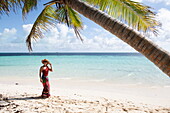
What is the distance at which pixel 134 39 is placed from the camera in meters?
2.26

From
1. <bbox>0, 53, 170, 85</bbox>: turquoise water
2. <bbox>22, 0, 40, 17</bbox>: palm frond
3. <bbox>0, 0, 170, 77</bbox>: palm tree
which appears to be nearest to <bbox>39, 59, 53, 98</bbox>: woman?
<bbox>22, 0, 40, 17</bbox>: palm frond

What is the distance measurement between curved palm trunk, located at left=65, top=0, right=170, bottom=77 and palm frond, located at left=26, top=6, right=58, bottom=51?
7.94ft

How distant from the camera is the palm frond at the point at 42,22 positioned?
5.19 metres

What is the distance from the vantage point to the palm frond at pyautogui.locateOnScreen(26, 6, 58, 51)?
5188 mm

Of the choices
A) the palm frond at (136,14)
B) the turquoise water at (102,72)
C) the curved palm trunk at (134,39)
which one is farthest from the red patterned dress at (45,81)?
the turquoise water at (102,72)

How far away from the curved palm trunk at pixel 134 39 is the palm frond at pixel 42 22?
2.42m

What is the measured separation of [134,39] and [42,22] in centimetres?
377

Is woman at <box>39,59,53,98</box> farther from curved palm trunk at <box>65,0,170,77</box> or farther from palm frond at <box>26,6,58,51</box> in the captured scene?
curved palm trunk at <box>65,0,170,77</box>

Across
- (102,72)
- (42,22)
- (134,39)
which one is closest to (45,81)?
(42,22)

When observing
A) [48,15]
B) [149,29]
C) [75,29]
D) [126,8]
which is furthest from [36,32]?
[149,29]

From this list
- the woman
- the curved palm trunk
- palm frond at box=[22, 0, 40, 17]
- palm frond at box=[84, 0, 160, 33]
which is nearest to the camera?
the curved palm trunk

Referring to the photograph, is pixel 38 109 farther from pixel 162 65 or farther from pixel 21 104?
pixel 162 65

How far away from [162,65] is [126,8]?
1.49 metres

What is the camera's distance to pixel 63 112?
4.06 m
